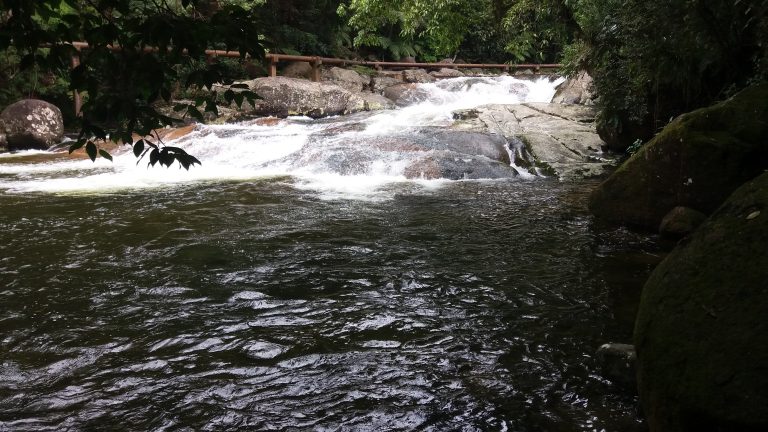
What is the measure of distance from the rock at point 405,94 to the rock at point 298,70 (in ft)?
10.3

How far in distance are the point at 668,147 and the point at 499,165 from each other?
4.61 meters

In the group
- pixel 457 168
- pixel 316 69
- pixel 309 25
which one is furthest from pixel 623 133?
pixel 309 25

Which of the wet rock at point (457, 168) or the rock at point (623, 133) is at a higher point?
the rock at point (623, 133)

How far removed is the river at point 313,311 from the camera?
261 cm

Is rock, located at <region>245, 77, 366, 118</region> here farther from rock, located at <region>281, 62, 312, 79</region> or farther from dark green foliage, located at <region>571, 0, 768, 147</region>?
dark green foliage, located at <region>571, 0, 768, 147</region>

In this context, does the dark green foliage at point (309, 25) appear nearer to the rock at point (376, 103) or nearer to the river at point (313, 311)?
the rock at point (376, 103)

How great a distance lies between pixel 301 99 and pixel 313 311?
46.1 ft

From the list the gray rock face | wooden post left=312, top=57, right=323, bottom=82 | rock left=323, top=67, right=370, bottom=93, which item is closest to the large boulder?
the gray rock face

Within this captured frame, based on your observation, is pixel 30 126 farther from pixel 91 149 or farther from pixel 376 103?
pixel 91 149

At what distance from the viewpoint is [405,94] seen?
20.1 m

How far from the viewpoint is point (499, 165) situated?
32.6 ft

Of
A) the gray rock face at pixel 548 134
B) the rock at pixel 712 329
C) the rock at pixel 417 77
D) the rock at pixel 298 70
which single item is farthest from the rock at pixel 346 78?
the rock at pixel 712 329

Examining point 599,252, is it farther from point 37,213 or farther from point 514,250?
point 37,213

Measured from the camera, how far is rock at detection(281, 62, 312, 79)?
21.3m
